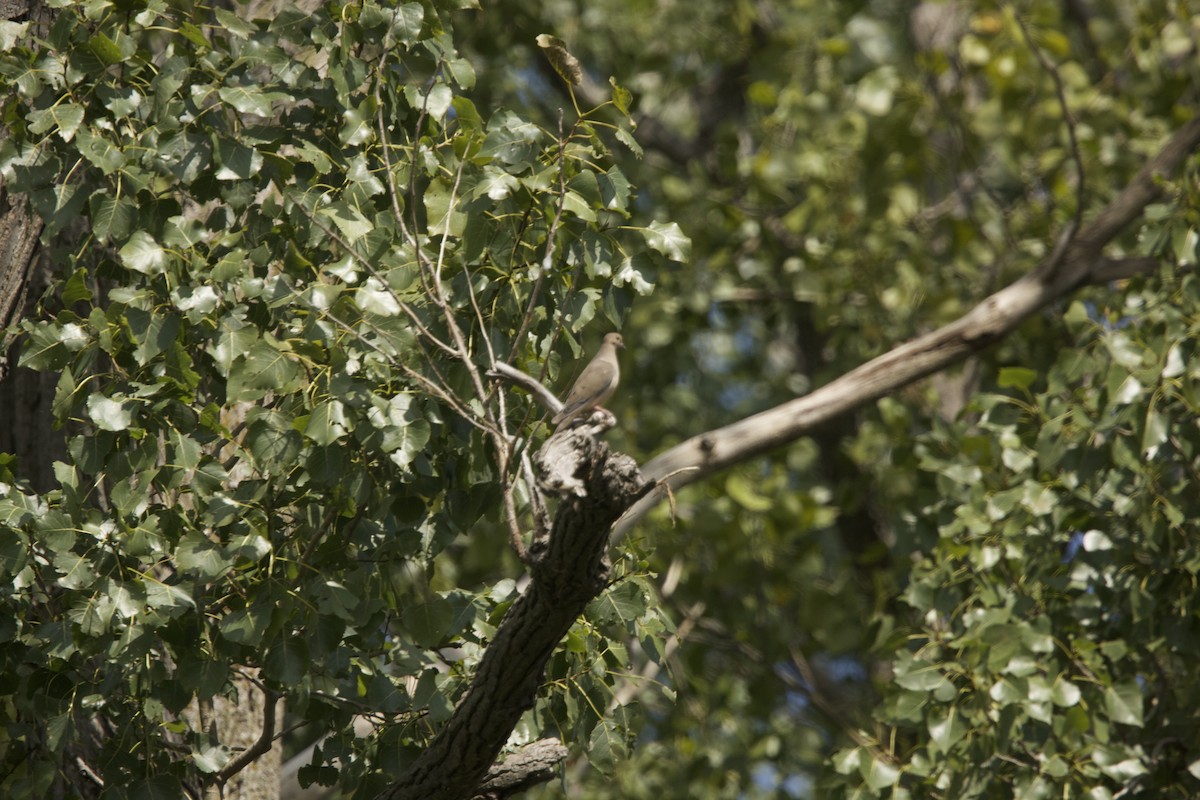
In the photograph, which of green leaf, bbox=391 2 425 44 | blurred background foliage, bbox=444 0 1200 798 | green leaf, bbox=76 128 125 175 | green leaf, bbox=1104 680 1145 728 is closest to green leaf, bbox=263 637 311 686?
green leaf, bbox=76 128 125 175

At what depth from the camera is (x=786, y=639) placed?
6.20 meters

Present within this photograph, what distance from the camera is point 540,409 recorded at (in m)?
3.31

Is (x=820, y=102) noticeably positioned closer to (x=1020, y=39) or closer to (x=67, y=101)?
(x=1020, y=39)

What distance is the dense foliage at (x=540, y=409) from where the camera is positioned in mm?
2857

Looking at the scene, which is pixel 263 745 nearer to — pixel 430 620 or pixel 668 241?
pixel 430 620

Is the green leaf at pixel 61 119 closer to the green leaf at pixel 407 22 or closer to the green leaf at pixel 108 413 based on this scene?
the green leaf at pixel 108 413

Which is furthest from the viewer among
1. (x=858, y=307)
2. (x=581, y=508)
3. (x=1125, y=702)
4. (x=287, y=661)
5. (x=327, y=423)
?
(x=858, y=307)

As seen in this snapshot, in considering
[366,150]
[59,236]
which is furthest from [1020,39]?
[59,236]

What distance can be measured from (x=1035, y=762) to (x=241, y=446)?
268 cm

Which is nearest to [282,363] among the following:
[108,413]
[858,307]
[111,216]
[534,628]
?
[108,413]

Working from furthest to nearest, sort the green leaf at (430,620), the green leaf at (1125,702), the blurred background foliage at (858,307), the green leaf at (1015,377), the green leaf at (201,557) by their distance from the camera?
the blurred background foliage at (858,307) → the green leaf at (1015,377) → the green leaf at (1125,702) → the green leaf at (430,620) → the green leaf at (201,557)

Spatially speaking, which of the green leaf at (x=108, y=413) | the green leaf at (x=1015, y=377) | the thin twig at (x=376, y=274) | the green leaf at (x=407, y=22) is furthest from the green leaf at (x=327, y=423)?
the green leaf at (x=1015, y=377)

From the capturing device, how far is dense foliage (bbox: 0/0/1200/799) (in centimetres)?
286

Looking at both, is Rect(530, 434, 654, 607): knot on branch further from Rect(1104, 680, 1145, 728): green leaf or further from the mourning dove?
Rect(1104, 680, 1145, 728): green leaf
